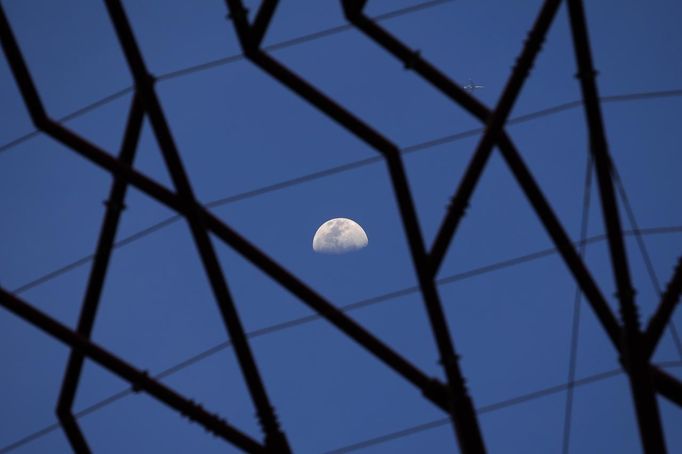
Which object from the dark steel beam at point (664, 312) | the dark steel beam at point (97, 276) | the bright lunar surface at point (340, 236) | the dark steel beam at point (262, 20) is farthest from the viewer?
the bright lunar surface at point (340, 236)

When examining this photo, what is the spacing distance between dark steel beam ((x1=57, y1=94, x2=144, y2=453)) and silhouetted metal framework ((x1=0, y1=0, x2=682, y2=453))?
0.04m

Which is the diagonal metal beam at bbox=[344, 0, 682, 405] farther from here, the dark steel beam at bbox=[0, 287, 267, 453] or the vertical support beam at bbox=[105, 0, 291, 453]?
the dark steel beam at bbox=[0, 287, 267, 453]

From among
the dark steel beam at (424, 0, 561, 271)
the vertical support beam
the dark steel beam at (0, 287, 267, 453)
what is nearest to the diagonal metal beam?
the dark steel beam at (424, 0, 561, 271)

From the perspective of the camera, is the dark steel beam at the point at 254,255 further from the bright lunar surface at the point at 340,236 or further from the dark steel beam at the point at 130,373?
the bright lunar surface at the point at 340,236

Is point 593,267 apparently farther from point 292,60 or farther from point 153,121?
point 153,121

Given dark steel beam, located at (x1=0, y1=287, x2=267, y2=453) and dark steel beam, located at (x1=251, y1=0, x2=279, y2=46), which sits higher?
dark steel beam, located at (x1=251, y1=0, x2=279, y2=46)

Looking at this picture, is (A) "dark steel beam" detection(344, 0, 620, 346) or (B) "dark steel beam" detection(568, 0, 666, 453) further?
(A) "dark steel beam" detection(344, 0, 620, 346)

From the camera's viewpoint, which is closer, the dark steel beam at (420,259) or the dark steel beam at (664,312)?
the dark steel beam at (664,312)

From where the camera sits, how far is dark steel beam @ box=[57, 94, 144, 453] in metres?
13.2

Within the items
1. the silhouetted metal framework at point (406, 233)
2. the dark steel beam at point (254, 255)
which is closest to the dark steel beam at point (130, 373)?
the silhouetted metal framework at point (406, 233)

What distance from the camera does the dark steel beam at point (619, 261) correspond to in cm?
1165

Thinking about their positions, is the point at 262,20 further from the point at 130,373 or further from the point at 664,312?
the point at 664,312

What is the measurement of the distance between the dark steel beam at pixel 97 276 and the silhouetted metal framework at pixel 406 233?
4 cm

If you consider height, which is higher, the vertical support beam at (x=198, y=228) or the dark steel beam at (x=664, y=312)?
the vertical support beam at (x=198, y=228)
